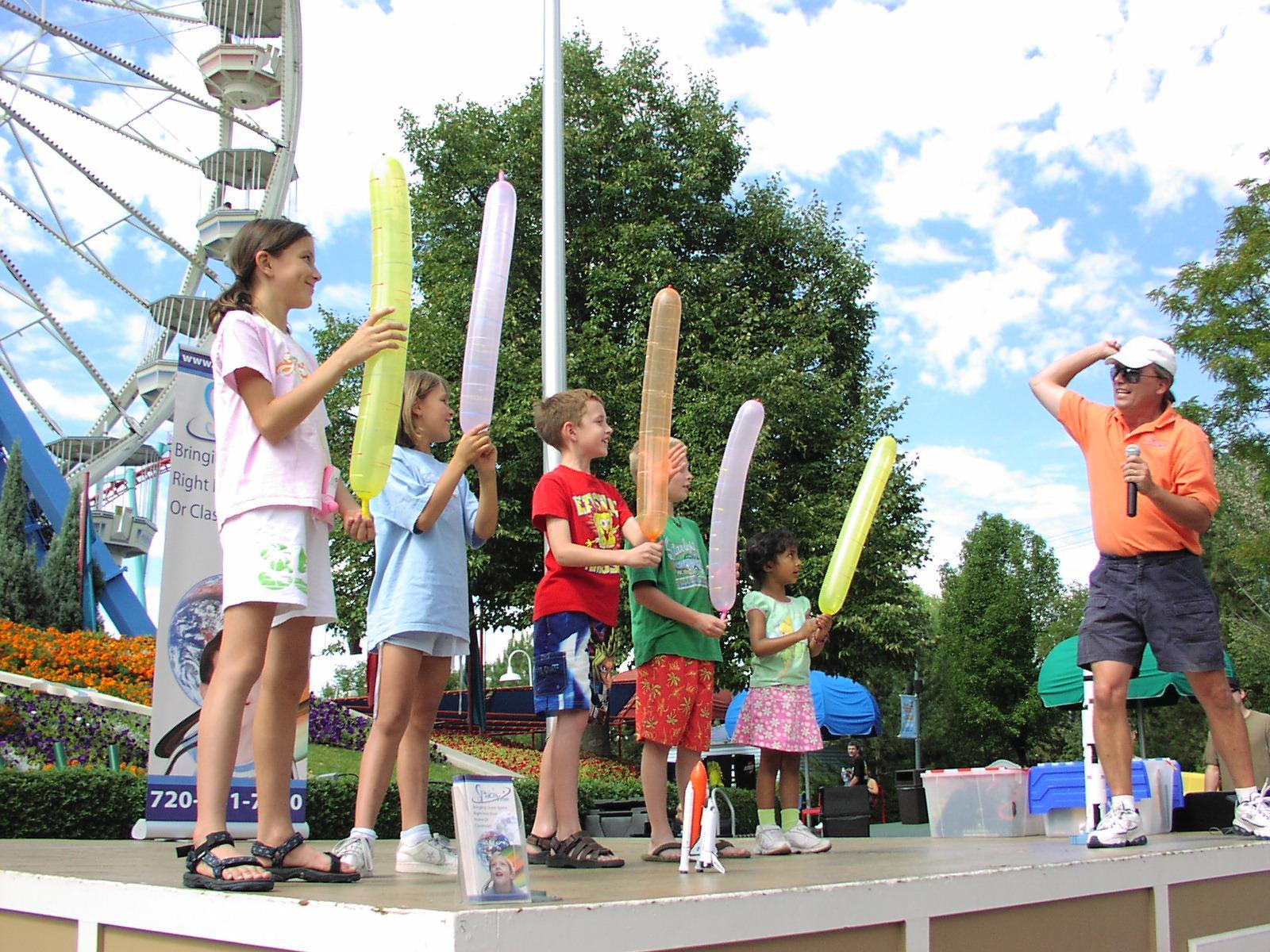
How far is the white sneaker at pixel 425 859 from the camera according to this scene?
9.79ft

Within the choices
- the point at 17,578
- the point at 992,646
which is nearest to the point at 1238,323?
the point at 17,578

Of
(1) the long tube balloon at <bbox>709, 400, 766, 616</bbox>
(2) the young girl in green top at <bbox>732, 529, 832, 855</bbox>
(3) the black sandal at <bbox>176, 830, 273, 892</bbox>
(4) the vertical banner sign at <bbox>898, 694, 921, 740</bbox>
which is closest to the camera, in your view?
(3) the black sandal at <bbox>176, 830, 273, 892</bbox>

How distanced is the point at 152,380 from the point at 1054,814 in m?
25.5

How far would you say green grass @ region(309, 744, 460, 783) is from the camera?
998 centimetres

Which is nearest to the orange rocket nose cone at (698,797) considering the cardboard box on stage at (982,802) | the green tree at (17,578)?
the cardboard box on stage at (982,802)

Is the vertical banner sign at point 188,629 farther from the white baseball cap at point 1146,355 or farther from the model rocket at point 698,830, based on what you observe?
the white baseball cap at point 1146,355

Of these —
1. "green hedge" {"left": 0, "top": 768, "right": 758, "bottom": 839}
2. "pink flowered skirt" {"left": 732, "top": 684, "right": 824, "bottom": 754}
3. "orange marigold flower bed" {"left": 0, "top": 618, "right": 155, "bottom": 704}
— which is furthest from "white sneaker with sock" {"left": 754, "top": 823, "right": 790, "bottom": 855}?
"orange marigold flower bed" {"left": 0, "top": 618, "right": 155, "bottom": 704}

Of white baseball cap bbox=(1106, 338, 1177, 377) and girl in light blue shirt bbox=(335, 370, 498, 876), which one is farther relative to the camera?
white baseball cap bbox=(1106, 338, 1177, 377)

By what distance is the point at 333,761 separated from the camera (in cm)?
1058

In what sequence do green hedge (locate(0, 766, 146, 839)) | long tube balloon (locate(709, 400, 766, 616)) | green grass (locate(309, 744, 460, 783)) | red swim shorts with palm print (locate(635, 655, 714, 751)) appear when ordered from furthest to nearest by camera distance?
green grass (locate(309, 744, 460, 783)), green hedge (locate(0, 766, 146, 839)), long tube balloon (locate(709, 400, 766, 616)), red swim shorts with palm print (locate(635, 655, 714, 751))

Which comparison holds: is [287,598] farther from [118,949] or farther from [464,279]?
[464,279]

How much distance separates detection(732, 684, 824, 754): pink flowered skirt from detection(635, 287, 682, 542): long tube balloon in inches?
47.6

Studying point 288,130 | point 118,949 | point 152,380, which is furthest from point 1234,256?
point 152,380

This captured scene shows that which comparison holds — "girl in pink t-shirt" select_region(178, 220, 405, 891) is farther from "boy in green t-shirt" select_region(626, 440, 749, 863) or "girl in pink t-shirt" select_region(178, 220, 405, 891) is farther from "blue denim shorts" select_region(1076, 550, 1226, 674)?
"blue denim shorts" select_region(1076, 550, 1226, 674)
